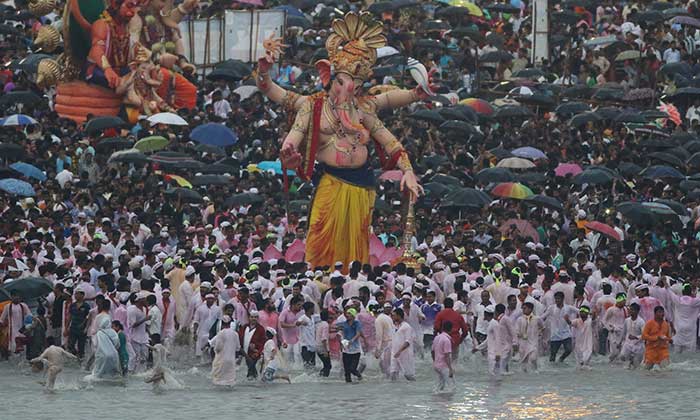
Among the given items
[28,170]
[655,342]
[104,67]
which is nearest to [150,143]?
[28,170]

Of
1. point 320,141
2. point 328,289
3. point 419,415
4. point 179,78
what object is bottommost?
point 419,415

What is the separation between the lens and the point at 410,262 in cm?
2800

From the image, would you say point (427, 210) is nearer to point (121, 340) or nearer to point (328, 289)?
point (328, 289)

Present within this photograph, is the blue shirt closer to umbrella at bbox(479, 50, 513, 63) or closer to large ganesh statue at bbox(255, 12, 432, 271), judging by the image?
large ganesh statue at bbox(255, 12, 432, 271)

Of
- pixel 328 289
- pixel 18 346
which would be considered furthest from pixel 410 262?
pixel 18 346

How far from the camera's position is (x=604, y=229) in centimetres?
3028

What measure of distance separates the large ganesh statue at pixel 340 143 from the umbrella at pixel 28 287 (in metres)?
4.19

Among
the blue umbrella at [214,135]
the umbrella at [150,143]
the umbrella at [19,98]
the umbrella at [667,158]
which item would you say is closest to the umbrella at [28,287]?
the umbrella at [150,143]

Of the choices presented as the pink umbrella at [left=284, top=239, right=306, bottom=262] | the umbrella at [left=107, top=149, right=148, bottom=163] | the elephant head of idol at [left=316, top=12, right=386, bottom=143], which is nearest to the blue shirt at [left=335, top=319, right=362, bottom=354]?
the pink umbrella at [left=284, top=239, right=306, bottom=262]

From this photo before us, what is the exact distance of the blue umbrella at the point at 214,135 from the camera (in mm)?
33938

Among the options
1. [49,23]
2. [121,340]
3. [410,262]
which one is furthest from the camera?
[49,23]

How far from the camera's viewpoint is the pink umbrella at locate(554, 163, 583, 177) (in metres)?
33.8

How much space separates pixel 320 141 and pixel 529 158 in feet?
24.8

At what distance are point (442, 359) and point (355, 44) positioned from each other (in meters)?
5.95
